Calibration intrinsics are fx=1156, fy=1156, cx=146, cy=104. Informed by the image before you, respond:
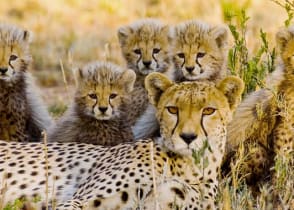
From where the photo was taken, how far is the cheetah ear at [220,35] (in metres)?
6.95

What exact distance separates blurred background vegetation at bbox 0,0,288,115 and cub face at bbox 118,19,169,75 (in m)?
1.30

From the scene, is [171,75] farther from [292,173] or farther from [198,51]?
[292,173]

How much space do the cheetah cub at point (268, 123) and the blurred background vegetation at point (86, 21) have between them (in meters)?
2.66

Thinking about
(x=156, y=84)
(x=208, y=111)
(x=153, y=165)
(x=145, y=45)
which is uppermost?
(x=145, y=45)

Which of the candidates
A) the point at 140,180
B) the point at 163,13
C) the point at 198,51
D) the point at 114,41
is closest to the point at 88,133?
the point at 198,51

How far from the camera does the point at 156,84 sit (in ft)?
18.1

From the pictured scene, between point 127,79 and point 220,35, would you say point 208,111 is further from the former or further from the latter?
point 220,35

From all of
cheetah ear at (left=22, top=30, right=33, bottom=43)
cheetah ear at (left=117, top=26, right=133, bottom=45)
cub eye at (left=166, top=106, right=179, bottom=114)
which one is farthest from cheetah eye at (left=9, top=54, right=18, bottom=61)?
Result: cub eye at (left=166, top=106, right=179, bottom=114)

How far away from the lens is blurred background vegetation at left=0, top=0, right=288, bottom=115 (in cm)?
955

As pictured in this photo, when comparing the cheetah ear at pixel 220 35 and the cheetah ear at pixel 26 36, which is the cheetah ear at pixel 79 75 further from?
the cheetah ear at pixel 220 35

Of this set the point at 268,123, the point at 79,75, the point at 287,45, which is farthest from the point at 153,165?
the point at 79,75

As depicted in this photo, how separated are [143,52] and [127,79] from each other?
59 centimetres

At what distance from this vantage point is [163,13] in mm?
11578

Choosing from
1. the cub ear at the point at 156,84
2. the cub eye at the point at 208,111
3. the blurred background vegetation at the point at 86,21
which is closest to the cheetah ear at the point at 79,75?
the cub ear at the point at 156,84
